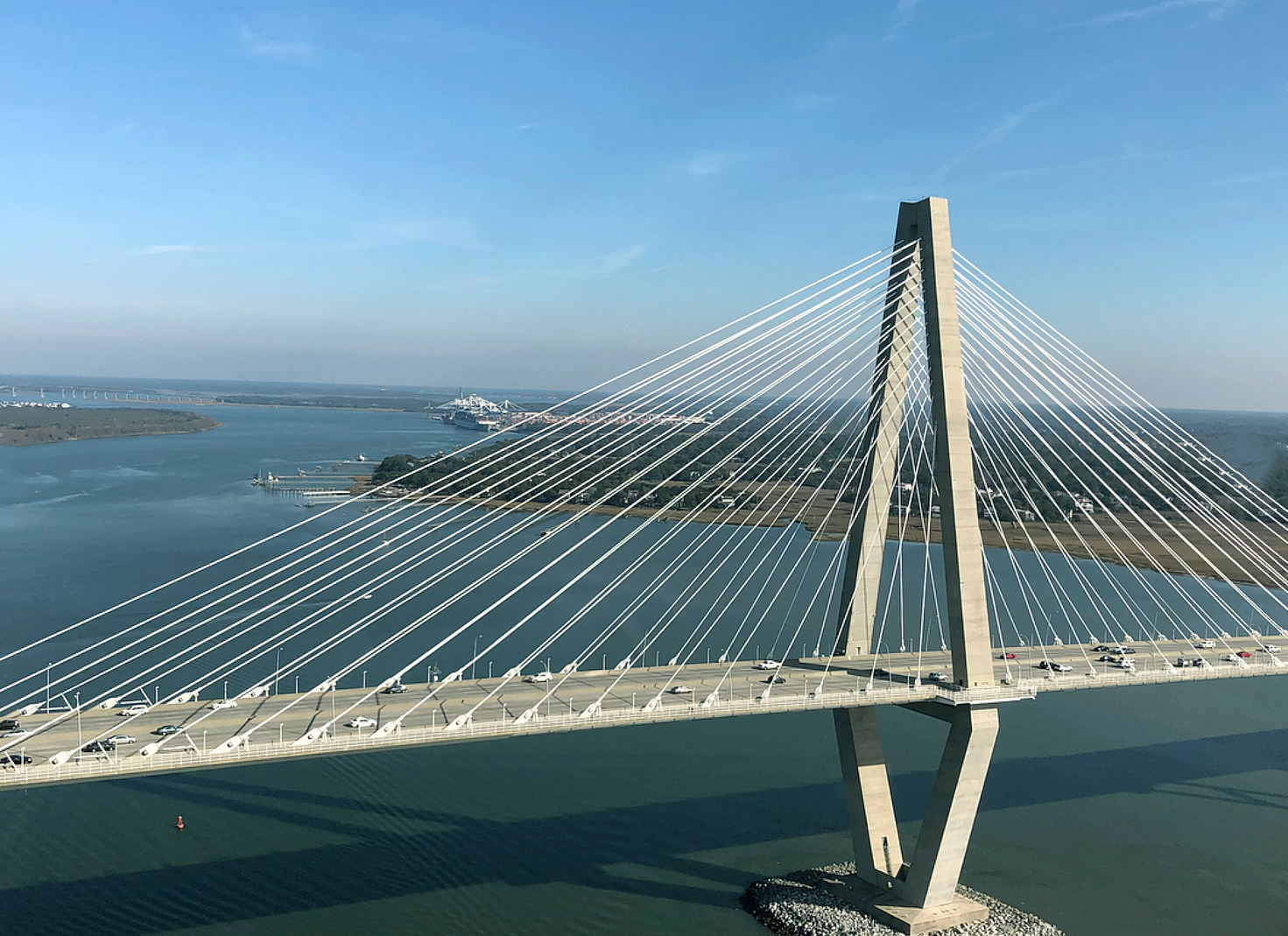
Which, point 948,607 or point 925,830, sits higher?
point 948,607

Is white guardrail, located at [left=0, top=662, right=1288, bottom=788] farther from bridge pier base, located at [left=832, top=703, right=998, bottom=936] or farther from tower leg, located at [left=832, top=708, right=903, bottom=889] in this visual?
tower leg, located at [left=832, top=708, right=903, bottom=889]

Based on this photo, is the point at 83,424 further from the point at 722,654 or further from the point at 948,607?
the point at 948,607

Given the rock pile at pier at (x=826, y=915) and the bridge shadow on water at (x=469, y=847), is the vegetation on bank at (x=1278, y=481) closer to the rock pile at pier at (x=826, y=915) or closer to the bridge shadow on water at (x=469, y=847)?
the bridge shadow on water at (x=469, y=847)

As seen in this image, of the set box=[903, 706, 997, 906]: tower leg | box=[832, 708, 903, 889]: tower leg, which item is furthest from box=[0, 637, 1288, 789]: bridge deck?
box=[832, 708, 903, 889]: tower leg

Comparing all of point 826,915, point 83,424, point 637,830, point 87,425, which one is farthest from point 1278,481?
point 83,424

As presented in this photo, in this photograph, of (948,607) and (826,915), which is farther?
(826,915)

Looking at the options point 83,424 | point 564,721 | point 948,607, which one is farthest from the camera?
point 83,424

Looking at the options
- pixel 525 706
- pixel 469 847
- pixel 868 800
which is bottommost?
pixel 469 847

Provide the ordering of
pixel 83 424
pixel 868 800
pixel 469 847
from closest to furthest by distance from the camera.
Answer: pixel 868 800 → pixel 469 847 → pixel 83 424
